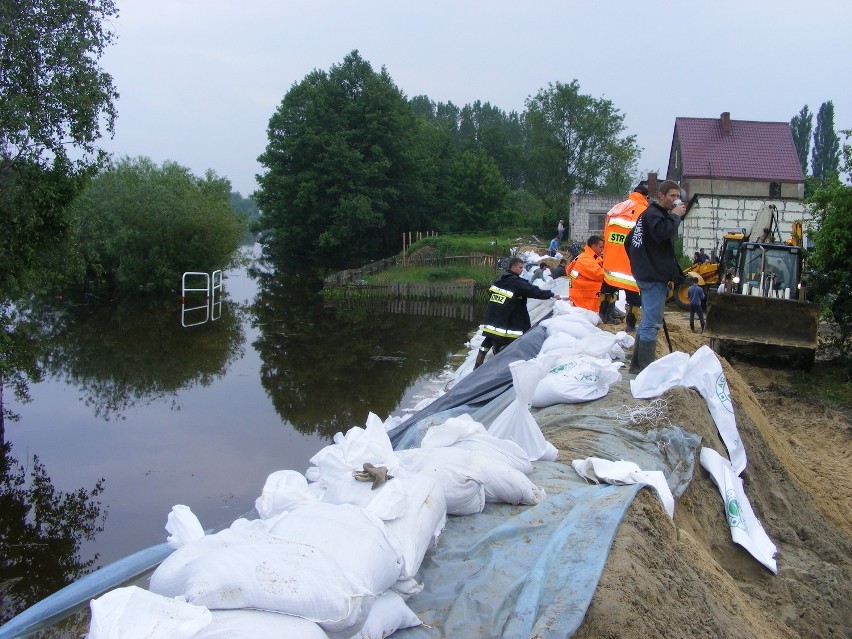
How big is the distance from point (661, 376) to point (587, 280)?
3.53 m

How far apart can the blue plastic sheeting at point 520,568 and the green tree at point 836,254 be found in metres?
8.34

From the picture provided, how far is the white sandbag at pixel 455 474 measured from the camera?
3402mm

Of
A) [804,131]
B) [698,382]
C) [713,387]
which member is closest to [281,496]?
[698,382]

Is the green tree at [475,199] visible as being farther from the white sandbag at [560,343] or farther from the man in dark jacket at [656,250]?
the man in dark jacket at [656,250]

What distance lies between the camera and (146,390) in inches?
466

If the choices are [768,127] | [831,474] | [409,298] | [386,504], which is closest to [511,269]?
[831,474]

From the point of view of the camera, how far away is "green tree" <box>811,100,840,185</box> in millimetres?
58031

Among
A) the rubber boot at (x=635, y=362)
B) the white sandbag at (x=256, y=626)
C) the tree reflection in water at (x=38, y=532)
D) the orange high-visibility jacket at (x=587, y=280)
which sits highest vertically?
the orange high-visibility jacket at (x=587, y=280)

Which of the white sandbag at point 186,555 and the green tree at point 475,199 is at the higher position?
the green tree at point 475,199

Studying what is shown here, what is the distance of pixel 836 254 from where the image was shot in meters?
10.5

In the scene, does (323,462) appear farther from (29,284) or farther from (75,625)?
(29,284)

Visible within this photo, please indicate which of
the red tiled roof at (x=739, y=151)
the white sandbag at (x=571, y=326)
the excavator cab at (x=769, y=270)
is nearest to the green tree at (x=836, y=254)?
the excavator cab at (x=769, y=270)

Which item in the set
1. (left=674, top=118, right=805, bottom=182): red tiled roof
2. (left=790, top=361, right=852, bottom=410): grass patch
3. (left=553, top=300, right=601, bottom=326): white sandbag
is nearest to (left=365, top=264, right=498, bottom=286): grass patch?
(left=674, top=118, right=805, bottom=182): red tiled roof

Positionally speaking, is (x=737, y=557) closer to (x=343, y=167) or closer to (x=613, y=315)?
(x=613, y=315)
